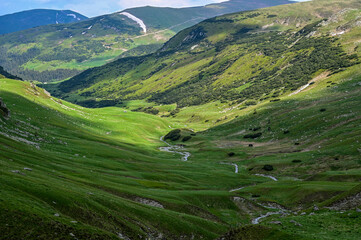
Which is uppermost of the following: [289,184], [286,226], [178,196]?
[286,226]

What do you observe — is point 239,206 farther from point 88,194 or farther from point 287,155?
point 287,155

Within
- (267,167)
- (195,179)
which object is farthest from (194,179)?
(267,167)

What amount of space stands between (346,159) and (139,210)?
66022mm

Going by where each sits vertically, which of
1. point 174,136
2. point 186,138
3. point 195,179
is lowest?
point 174,136

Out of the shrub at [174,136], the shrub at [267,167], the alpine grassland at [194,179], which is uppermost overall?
the alpine grassland at [194,179]

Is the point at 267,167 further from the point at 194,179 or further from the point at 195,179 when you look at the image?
the point at 194,179

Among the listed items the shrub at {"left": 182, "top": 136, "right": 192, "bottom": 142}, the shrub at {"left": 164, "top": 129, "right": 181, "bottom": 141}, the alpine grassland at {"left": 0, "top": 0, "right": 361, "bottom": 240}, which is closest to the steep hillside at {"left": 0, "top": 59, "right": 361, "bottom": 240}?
the alpine grassland at {"left": 0, "top": 0, "right": 361, "bottom": 240}

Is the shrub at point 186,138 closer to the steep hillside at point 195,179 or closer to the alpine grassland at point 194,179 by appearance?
the alpine grassland at point 194,179

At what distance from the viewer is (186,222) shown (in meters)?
45.5

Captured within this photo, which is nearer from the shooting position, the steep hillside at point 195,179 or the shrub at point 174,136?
the steep hillside at point 195,179

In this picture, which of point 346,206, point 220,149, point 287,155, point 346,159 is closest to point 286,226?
point 346,206

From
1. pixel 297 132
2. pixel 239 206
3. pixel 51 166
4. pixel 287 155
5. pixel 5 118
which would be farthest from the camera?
pixel 297 132

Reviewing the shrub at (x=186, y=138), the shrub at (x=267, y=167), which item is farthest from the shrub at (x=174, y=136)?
the shrub at (x=267, y=167)

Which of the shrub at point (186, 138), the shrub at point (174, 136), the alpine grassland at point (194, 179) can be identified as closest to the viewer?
the alpine grassland at point (194, 179)
